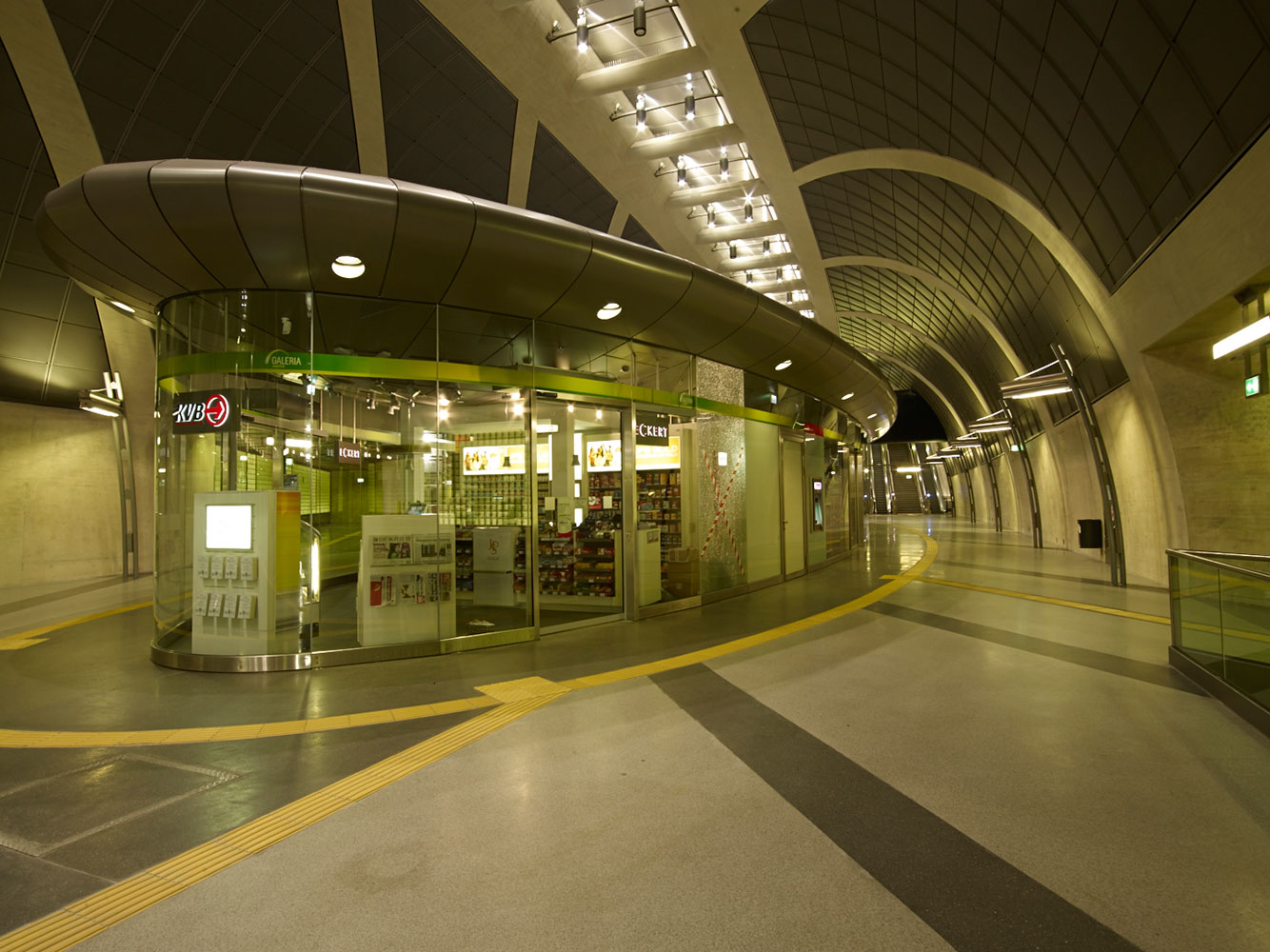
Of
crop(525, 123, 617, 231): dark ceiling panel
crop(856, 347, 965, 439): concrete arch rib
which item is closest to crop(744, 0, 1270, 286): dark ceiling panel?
crop(525, 123, 617, 231): dark ceiling panel

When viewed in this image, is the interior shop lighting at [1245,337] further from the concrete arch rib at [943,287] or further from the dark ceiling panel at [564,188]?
the concrete arch rib at [943,287]

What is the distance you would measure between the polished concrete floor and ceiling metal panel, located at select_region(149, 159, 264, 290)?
12.5 ft

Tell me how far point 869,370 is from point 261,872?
539 inches

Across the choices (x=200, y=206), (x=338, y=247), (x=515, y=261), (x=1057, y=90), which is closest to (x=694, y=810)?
(x=515, y=261)

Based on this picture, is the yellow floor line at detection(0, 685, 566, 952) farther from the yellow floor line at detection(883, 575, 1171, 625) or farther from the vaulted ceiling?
the vaulted ceiling

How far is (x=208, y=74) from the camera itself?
9.84 meters

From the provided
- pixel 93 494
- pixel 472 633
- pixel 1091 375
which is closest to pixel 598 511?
pixel 472 633

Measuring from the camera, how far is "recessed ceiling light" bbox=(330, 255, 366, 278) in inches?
225

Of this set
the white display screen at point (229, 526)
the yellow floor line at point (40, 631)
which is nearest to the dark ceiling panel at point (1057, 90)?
the white display screen at point (229, 526)

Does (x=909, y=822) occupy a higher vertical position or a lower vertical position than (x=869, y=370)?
lower

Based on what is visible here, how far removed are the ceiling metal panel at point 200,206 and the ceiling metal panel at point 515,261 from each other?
1.89 meters

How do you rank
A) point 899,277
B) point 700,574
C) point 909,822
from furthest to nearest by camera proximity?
point 899,277 → point 700,574 → point 909,822

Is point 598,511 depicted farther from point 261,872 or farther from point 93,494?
point 93,494

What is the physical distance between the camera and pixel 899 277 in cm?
2158
